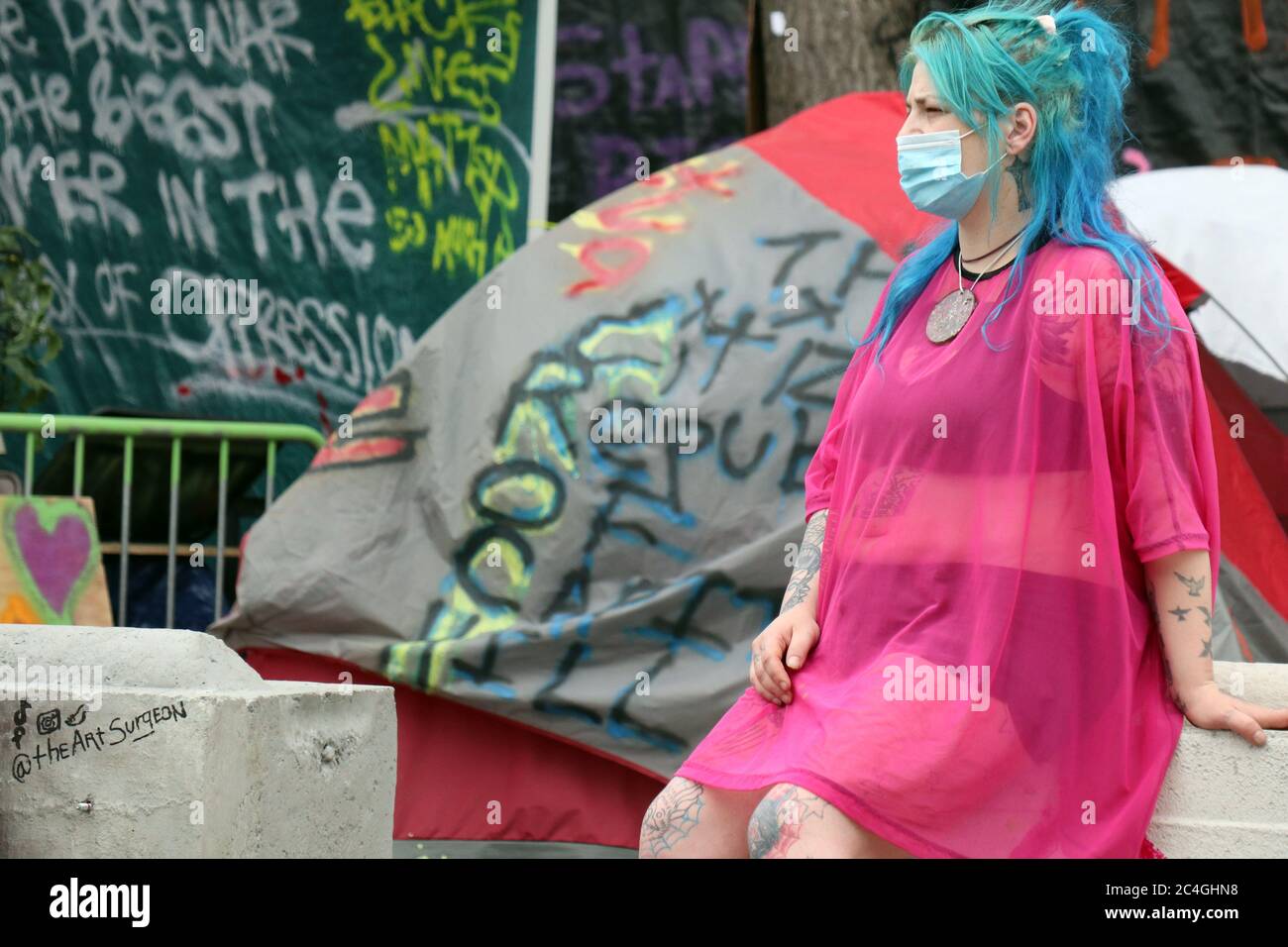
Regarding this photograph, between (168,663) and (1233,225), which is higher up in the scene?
(1233,225)

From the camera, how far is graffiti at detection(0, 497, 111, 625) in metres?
5.33

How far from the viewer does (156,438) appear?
5875 millimetres

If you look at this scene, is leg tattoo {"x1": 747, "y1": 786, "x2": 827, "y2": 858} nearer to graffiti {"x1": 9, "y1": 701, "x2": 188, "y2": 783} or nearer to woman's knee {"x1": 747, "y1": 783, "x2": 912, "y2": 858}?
woman's knee {"x1": 747, "y1": 783, "x2": 912, "y2": 858}

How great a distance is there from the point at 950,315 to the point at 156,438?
12.6 ft

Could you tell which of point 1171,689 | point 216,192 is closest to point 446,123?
point 216,192

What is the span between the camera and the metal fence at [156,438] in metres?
5.63

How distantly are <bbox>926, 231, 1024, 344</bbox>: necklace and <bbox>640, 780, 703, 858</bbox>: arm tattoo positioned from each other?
80 centimetres

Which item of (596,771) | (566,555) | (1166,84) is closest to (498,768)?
(596,771)

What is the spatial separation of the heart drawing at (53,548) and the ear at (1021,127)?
368 cm

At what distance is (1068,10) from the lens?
2.70m

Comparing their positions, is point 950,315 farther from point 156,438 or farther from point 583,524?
point 156,438

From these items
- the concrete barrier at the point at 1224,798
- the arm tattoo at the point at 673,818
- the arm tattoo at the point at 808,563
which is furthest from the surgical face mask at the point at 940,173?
the arm tattoo at the point at 673,818
